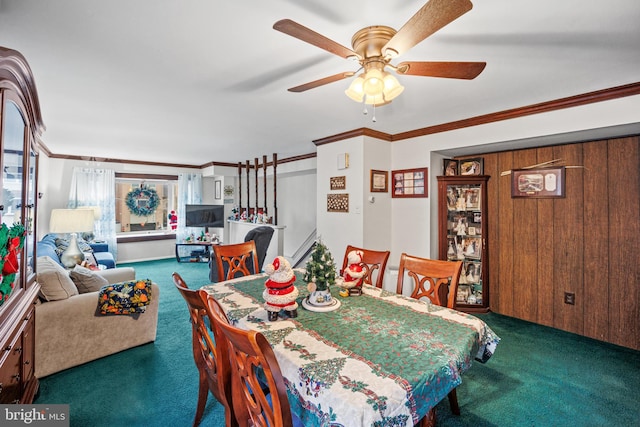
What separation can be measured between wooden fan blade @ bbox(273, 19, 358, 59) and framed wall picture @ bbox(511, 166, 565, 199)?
9.16 feet

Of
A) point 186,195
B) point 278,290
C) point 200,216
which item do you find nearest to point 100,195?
point 186,195

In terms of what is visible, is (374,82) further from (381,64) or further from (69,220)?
(69,220)

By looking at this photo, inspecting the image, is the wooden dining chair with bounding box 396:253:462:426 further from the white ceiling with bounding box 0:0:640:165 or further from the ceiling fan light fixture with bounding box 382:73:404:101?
the white ceiling with bounding box 0:0:640:165

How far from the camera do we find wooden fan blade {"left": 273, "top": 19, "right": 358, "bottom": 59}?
1.07m

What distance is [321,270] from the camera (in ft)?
5.17

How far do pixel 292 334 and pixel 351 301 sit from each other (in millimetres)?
528

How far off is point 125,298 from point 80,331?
0.36 m

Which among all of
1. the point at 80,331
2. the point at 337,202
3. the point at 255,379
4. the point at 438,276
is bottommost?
the point at 80,331

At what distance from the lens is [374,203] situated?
143 inches

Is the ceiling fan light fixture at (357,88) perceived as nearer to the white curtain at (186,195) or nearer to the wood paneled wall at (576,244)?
the wood paneled wall at (576,244)

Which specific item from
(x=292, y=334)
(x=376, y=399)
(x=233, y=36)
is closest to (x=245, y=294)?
→ (x=292, y=334)

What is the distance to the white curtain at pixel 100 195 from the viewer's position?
5555 millimetres

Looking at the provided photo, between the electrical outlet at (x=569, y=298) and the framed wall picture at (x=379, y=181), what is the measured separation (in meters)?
2.16

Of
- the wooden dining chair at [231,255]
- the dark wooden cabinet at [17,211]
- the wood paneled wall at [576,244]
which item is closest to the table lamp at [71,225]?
the dark wooden cabinet at [17,211]
